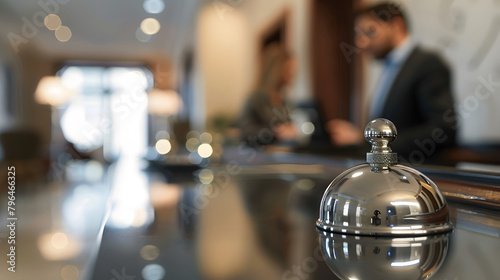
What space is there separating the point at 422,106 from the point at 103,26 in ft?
26.7

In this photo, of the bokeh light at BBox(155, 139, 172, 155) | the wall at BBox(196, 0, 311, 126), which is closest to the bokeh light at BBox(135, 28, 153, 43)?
the wall at BBox(196, 0, 311, 126)

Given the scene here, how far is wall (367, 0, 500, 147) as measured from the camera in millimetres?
1720

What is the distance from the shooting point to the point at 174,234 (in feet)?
1.23

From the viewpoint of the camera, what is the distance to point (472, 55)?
1.86 m

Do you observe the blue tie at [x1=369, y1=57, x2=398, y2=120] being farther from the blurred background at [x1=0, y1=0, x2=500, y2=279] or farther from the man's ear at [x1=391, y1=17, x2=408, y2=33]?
the blurred background at [x1=0, y1=0, x2=500, y2=279]

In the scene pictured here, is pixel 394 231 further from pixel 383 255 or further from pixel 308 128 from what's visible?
pixel 308 128

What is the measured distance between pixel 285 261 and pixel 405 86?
1609 millimetres

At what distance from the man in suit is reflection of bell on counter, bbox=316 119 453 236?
1.19 m

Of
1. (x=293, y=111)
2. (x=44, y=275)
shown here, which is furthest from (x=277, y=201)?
(x=293, y=111)

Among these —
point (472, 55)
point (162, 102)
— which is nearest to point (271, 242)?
point (472, 55)

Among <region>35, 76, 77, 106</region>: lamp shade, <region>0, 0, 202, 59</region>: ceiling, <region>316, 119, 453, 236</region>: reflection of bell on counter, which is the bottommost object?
<region>316, 119, 453, 236</region>: reflection of bell on counter

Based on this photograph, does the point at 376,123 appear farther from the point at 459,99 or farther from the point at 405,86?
the point at 459,99

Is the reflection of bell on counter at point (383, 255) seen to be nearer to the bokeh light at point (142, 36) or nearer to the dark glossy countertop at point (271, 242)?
the dark glossy countertop at point (271, 242)

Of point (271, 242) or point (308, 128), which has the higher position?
point (308, 128)
